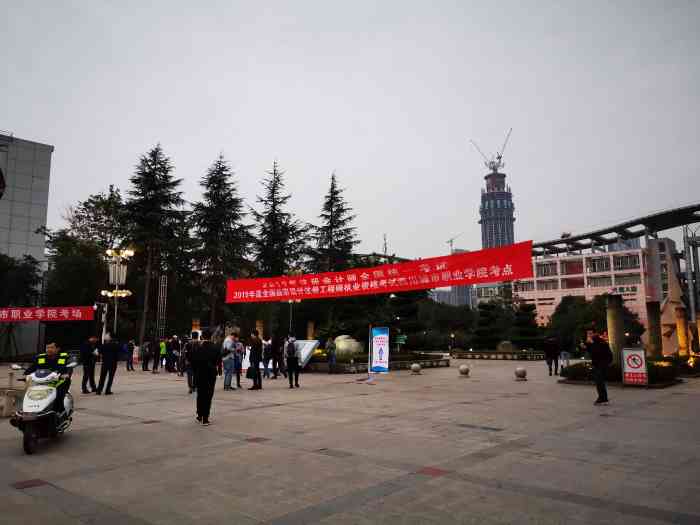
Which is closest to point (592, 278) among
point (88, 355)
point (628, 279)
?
point (628, 279)

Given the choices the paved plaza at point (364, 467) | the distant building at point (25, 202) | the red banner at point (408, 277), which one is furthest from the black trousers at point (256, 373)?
the distant building at point (25, 202)

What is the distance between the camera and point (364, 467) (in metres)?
5.90

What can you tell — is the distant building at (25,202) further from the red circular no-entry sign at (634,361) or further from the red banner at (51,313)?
the red circular no-entry sign at (634,361)

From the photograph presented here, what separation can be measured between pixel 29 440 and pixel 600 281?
11537 centimetres

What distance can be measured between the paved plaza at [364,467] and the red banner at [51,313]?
26.0 m

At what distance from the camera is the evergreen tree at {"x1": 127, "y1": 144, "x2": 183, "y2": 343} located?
41.2m

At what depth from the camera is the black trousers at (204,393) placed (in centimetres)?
912

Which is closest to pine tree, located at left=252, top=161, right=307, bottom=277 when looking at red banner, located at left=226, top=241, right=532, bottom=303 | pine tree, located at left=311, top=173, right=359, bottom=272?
pine tree, located at left=311, top=173, right=359, bottom=272

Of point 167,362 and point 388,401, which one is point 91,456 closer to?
point 388,401

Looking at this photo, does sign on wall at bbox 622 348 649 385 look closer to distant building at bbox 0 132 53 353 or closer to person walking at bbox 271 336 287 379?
person walking at bbox 271 336 287 379

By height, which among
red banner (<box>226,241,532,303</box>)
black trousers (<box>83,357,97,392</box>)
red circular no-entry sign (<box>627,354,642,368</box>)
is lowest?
black trousers (<box>83,357,97,392</box>)

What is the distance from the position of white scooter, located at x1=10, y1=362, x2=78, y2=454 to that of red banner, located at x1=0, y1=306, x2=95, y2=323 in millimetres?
28525

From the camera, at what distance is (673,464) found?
19.4ft

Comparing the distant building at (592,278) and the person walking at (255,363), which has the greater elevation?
the distant building at (592,278)
